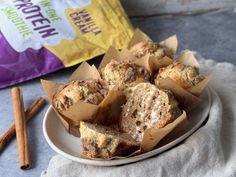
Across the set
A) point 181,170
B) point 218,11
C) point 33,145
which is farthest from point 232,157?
point 218,11

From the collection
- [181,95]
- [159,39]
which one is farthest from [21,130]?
[159,39]

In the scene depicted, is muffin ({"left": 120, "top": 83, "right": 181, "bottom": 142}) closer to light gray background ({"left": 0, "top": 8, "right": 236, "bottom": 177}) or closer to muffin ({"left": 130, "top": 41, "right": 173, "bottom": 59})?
muffin ({"left": 130, "top": 41, "right": 173, "bottom": 59})

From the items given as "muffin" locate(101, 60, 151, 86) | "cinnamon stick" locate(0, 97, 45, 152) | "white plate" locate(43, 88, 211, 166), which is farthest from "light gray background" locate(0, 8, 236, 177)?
"muffin" locate(101, 60, 151, 86)

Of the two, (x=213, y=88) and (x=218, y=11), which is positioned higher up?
(x=213, y=88)

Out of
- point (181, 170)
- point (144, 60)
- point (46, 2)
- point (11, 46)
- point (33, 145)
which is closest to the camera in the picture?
point (181, 170)

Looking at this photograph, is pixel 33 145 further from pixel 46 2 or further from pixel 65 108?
pixel 46 2
